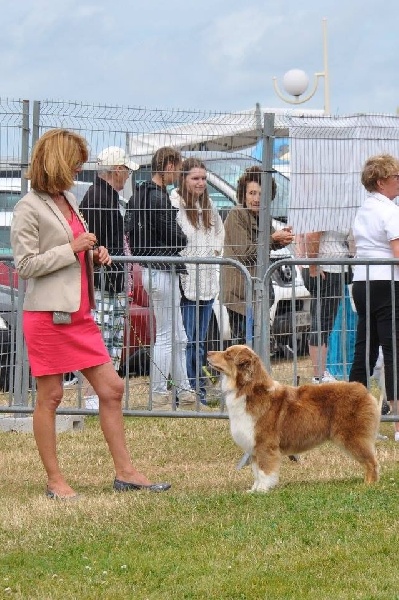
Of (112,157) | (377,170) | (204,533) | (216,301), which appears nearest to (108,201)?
(112,157)

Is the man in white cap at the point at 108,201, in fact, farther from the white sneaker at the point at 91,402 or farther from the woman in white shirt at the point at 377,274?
the woman in white shirt at the point at 377,274

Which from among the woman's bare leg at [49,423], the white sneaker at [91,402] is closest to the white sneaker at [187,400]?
the white sneaker at [91,402]

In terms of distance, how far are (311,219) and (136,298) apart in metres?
1.70

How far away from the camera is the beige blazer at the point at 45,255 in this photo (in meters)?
7.41

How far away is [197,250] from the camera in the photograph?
10.1m

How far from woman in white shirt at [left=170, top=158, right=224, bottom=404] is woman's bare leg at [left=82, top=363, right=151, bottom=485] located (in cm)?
135

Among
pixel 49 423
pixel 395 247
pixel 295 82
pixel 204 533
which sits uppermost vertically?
pixel 295 82

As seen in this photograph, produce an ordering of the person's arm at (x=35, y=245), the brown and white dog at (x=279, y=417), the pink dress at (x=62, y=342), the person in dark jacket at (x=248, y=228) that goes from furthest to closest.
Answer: the person in dark jacket at (x=248, y=228), the brown and white dog at (x=279, y=417), the pink dress at (x=62, y=342), the person's arm at (x=35, y=245)

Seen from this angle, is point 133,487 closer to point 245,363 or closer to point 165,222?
point 245,363

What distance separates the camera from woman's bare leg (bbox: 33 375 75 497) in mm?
7652

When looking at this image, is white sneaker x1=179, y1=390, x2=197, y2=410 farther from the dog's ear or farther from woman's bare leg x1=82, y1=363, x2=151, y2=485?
the dog's ear

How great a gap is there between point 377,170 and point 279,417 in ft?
8.07

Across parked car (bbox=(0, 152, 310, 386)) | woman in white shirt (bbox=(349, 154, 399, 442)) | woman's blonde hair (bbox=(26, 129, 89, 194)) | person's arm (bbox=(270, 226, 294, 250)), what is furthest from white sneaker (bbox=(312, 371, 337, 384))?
woman's blonde hair (bbox=(26, 129, 89, 194))

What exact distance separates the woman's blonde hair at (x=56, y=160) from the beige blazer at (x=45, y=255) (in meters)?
0.10
